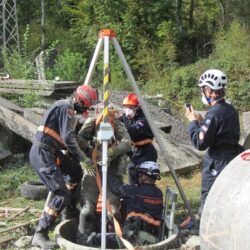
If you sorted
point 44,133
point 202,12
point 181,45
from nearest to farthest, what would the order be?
point 44,133 → point 181,45 → point 202,12

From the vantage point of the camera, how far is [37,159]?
7188 millimetres

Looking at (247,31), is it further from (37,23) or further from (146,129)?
(146,129)

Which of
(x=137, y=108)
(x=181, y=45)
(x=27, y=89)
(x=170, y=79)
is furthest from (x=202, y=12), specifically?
(x=137, y=108)

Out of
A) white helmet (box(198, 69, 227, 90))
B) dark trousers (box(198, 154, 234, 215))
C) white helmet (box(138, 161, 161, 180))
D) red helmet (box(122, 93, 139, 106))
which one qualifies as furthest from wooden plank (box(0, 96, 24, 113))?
white helmet (box(198, 69, 227, 90))

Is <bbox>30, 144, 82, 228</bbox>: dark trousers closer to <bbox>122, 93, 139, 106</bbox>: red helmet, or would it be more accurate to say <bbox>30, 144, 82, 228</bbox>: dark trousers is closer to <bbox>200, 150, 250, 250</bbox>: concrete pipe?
<bbox>122, 93, 139, 106</bbox>: red helmet

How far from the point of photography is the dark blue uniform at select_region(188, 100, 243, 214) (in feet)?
21.3

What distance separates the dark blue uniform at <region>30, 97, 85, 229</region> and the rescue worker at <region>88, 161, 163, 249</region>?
599 mm

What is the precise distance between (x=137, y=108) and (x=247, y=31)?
19211 mm

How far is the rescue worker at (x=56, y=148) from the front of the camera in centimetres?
690

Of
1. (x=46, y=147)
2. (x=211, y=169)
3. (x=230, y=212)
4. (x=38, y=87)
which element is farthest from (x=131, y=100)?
(x=38, y=87)

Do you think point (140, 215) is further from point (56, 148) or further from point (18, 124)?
point (18, 124)

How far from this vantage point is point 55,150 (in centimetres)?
727

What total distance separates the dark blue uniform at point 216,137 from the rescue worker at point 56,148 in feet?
4.56

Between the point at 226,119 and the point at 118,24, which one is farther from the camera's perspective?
the point at 118,24
